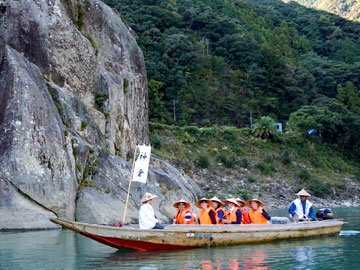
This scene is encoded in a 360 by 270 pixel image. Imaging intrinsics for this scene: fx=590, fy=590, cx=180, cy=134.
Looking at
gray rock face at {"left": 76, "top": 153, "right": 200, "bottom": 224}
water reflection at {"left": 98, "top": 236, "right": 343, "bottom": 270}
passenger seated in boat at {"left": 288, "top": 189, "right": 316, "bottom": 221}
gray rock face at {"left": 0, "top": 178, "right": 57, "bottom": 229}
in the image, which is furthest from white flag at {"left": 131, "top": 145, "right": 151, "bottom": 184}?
gray rock face at {"left": 0, "top": 178, "right": 57, "bottom": 229}

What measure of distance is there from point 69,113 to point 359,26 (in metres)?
92.0

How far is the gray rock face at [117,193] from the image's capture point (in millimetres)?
25016

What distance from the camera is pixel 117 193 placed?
26.3 meters

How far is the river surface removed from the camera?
1395cm

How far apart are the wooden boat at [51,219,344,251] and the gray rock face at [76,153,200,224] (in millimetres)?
8230

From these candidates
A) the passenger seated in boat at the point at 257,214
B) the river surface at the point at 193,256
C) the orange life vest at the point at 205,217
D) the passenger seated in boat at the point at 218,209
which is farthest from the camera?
the passenger seated in boat at the point at 257,214

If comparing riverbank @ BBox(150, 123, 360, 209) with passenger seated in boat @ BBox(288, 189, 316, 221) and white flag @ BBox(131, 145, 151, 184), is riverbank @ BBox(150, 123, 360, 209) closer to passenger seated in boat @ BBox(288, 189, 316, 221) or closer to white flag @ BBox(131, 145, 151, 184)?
passenger seated in boat @ BBox(288, 189, 316, 221)

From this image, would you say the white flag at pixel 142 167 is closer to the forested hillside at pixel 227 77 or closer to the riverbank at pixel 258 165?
the riverbank at pixel 258 165

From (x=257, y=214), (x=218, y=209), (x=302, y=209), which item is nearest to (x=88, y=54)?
(x=218, y=209)

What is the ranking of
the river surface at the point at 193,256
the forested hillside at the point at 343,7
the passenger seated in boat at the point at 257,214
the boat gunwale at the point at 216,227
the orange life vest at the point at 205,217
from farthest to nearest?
1. the forested hillside at the point at 343,7
2. the passenger seated in boat at the point at 257,214
3. the orange life vest at the point at 205,217
4. the boat gunwale at the point at 216,227
5. the river surface at the point at 193,256

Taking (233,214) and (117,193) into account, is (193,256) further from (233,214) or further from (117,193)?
(117,193)

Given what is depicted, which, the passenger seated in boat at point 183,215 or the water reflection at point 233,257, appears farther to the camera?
the passenger seated in boat at point 183,215

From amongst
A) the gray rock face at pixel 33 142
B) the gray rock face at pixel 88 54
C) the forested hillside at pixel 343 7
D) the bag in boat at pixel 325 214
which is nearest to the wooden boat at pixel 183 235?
the bag in boat at pixel 325 214

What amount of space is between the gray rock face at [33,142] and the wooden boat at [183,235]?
816 cm
